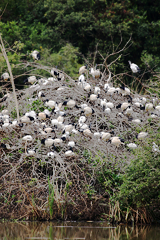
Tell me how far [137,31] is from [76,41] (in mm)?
2615

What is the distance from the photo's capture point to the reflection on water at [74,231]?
352cm

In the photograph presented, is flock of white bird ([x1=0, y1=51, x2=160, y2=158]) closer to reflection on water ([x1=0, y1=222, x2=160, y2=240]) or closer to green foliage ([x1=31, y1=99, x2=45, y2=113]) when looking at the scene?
green foliage ([x1=31, y1=99, x2=45, y2=113])

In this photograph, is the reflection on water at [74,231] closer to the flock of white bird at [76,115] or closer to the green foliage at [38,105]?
the flock of white bird at [76,115]

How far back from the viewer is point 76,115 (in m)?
5.62

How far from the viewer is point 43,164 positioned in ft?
15.5

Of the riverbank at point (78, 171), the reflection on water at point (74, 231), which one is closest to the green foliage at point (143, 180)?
the riverbank at point (78, 171)

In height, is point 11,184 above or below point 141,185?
below

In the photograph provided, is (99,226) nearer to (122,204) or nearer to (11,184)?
(122,204)

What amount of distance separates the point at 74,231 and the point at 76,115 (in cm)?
223

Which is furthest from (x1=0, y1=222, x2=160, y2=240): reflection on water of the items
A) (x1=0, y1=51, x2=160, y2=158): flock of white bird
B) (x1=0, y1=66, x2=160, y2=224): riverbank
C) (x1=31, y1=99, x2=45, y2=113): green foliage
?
(x1=31, y1=99, x2=45, y2=113): green foliage

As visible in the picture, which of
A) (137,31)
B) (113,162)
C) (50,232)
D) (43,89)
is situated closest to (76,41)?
(137,31)

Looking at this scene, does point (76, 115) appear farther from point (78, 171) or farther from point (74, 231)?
point (74, 231)

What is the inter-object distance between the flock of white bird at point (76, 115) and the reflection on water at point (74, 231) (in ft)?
2.98

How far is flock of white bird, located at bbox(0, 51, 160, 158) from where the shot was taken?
484 centimetres
